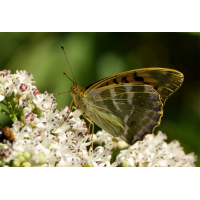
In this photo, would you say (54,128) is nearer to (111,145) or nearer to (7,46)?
(111,145)

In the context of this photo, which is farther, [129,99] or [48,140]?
[129,99]

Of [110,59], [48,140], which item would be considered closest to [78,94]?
[48,140]

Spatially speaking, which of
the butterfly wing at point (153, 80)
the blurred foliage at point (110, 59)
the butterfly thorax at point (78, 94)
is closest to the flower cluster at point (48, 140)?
the butterfly thorax at point (78, 94)

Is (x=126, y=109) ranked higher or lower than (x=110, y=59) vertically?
lower

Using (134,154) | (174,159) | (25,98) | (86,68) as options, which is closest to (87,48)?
(86,68)

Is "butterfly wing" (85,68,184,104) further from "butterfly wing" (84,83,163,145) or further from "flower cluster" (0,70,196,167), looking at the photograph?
"flower cluster" (0,70,196,167)

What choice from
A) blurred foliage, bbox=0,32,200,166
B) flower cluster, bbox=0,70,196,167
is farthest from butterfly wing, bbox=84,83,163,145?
blurred foliage, bbox=0,32,200,166

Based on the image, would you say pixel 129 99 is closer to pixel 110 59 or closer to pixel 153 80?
pixel 153 80

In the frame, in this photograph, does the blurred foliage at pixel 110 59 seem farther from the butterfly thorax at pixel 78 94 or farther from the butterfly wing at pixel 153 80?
the butterfly wing at pixel 153 80
